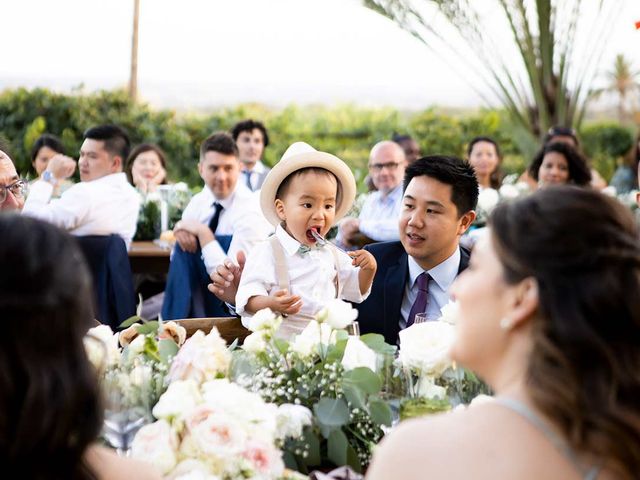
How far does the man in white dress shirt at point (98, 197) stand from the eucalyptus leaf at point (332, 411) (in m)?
3.35

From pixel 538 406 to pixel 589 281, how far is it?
7.3 inches

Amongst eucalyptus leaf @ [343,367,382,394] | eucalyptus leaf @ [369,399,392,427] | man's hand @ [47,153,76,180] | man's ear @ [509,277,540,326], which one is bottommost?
eucalyptus leaf @ [369,399,392,427]

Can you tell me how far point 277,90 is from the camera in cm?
2944

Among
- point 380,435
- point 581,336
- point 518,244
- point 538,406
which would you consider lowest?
point 380,435

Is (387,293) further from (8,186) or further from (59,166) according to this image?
(59,166)

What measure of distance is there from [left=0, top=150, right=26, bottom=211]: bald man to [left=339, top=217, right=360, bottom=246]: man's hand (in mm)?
2823

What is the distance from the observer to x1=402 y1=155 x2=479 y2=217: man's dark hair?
353cm

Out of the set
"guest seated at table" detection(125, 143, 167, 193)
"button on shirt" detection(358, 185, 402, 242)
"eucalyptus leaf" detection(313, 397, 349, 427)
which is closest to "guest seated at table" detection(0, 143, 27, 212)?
"eucalyptus leaf" detection(313, 397, 349, 427)

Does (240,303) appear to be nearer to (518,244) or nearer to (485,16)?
(518,244)

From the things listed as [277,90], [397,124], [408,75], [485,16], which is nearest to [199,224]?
[485,16]

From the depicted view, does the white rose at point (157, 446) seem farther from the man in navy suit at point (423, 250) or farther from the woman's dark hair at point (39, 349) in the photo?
the man in navy suit at point (423, 250)

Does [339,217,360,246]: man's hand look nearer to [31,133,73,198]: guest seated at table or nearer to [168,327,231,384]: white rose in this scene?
[31,133,73,198]: guest seated at table

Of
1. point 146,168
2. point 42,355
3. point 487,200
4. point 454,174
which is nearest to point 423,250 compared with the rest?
point 454,174

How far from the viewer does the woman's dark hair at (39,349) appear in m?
1.21
